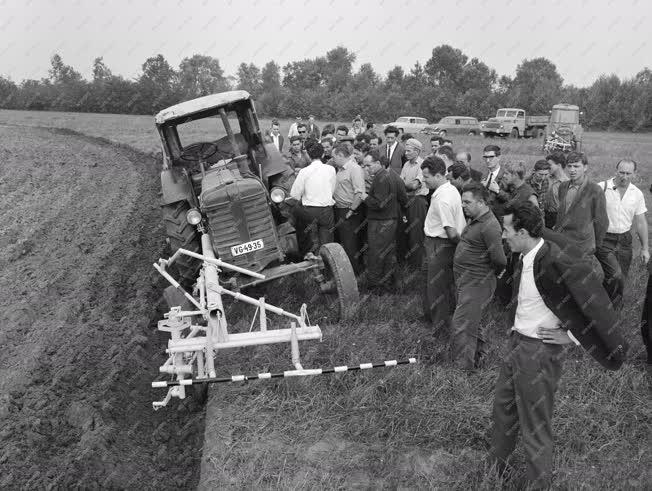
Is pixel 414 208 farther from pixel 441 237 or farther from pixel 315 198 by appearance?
pixel 441 237

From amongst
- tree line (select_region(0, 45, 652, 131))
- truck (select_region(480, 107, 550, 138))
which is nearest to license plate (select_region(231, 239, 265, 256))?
truck (select_region(480, 107, 550, 138))

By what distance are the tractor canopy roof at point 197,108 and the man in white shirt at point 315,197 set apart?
1148mm

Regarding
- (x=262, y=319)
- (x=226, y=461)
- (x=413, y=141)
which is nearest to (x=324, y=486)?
(x=226, y=461)

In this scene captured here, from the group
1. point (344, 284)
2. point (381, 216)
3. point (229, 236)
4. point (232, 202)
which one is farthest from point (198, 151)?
point (344, 284)

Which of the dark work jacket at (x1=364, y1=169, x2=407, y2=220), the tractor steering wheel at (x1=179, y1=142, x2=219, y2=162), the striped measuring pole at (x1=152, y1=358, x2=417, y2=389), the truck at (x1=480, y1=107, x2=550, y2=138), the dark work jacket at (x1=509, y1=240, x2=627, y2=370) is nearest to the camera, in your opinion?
the dark work jacket at (x1=509, y1=240, x2=627, y2=370)

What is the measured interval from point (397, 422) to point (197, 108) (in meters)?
4.37

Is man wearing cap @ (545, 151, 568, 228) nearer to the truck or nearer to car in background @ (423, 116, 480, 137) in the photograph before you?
the truck

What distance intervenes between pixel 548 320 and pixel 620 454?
1.38 meters

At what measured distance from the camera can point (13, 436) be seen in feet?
13.7

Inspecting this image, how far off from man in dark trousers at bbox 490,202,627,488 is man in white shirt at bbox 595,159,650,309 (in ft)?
8.46

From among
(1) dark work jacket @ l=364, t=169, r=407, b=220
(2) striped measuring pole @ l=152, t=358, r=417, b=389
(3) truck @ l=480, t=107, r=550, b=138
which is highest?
(1) dark work jacket @ l=364, t=169, r=407, b=220

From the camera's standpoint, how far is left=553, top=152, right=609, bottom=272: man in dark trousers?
209 inches

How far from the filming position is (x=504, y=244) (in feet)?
20.5

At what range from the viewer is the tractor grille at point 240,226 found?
614cm
